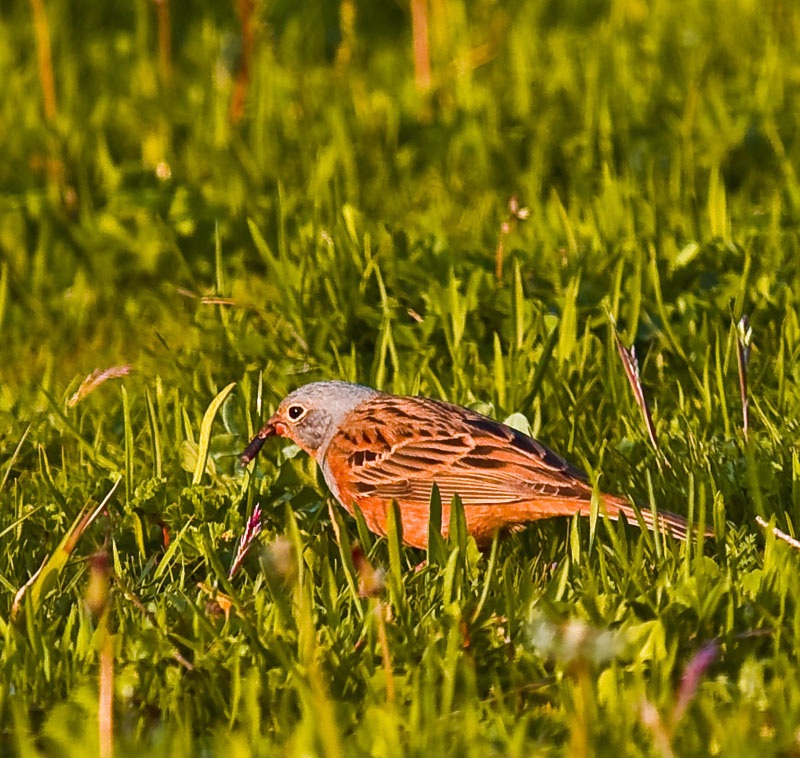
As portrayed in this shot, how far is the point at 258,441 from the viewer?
210 inches

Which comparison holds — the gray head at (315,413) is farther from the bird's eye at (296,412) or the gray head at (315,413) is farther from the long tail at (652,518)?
the long tail at (652,518)

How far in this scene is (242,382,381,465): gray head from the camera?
17.8ft

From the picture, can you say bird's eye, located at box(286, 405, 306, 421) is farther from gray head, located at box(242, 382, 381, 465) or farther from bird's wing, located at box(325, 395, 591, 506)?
bird's wing, located at box(325, 395, 591, 506)

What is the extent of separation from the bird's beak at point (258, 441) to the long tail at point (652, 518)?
130 centimetres

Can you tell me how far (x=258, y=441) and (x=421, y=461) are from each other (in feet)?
1.92

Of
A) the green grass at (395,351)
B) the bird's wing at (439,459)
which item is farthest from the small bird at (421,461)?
the green grass at (395,351)

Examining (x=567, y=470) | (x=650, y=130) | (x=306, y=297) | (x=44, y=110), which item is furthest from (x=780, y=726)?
(x=44, y=110)

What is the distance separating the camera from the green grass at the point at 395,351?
12.5 feet

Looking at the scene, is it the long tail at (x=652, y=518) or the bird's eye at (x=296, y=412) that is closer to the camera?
the long tail at (x=652, y=518)

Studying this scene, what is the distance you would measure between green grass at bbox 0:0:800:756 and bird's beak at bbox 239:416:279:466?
0.27ft

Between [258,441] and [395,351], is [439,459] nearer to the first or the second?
[258,441]

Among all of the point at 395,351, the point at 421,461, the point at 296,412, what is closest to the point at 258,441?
the point at 296,412

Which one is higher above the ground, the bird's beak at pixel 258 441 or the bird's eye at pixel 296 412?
the bird's eye at pixel 296 412

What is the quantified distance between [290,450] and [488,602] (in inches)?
68.6
